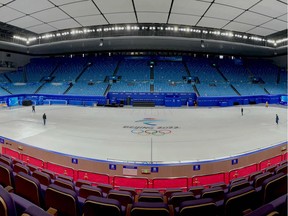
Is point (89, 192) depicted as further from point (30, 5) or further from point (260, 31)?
point (260, 31)

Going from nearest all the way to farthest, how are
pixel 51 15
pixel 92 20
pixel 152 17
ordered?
pixel 51 15, pixel 152 17, pixel 92 20

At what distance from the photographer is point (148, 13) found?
668 inches

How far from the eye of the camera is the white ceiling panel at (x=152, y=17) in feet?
56.5

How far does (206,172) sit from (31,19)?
65.3 ft

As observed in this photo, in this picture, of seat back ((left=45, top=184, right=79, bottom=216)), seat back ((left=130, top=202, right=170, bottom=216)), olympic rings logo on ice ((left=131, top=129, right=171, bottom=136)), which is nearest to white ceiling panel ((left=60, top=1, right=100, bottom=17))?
olympic rings logo on ice ((left=131, top=129, right=171, bottom=136))

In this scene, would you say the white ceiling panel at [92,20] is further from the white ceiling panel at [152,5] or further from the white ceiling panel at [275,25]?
the white ceiling panel at [275,25]

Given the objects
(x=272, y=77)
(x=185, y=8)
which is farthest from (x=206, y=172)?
(x=272, y=77)

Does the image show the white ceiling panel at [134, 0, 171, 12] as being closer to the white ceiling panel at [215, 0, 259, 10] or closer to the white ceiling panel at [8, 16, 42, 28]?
the white ceiling panel at [215, 0, 259, 10]

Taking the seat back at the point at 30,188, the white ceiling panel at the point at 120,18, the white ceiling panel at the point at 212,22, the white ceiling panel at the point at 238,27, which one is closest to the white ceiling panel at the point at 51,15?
the white ceiling panel at the point at 120,18

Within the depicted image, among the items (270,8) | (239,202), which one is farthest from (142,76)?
(239,202)

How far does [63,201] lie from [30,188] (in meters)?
0.76

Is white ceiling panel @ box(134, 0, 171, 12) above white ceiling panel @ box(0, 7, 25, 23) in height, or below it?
above

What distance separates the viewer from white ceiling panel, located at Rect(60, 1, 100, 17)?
570 inches

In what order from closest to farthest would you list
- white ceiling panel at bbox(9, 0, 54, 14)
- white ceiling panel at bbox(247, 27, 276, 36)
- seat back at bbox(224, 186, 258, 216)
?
seat back at bbox(224, 186, 258, 216) < white ceiling panel at bbox(9, 0, 54, 14) < white ceiling panel at bbox(247, 27, 276, 36)
